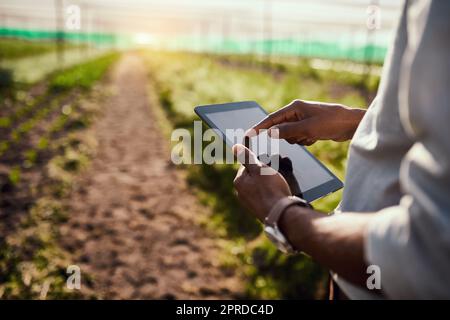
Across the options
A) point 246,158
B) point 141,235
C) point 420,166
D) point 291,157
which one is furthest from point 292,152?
point 141,235

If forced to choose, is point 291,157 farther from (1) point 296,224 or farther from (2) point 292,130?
(1) point 296,224

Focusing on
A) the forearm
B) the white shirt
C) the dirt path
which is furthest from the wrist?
the dirt path

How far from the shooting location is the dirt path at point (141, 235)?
2.82m

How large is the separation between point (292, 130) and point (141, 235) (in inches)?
101

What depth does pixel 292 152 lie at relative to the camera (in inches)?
51.4

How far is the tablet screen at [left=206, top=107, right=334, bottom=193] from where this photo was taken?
123cm

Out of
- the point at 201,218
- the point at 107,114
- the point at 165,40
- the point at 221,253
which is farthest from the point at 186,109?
the point at 165,40

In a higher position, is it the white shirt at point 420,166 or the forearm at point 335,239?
the white shirt at point 420,166

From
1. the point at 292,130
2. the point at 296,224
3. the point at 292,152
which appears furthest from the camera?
the point at 292,152

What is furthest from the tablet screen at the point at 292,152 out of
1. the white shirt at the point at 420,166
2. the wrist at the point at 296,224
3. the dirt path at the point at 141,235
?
the dirt path at the point at 141,235

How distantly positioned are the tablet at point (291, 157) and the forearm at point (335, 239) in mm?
343

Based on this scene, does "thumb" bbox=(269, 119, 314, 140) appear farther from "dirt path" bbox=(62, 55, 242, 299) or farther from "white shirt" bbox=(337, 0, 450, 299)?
"dirt path" bbox=(62, 55, 242, 299)

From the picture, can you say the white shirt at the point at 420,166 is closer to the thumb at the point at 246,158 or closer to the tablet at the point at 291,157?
the thumb at the point at 246,158
